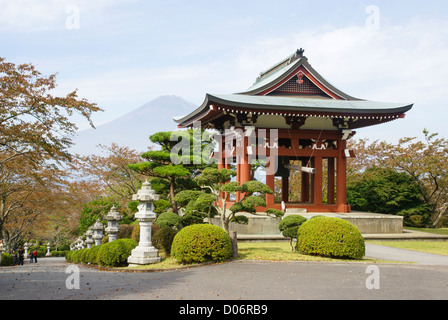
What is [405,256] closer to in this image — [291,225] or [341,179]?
[291,225]

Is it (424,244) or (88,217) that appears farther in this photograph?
(88,217)

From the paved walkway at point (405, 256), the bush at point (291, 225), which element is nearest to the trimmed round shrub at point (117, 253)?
the bush at point (291, 225)

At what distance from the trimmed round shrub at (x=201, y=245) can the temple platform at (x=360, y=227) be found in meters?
4.52

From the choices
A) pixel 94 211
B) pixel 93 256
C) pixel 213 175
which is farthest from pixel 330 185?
pixel 94 211

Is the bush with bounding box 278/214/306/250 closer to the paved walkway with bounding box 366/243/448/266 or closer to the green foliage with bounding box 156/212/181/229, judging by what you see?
the paved walkway with bounding box 366/243/448/266

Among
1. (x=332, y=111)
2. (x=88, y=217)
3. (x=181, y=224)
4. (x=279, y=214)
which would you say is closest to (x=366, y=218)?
(x=332, y=111)

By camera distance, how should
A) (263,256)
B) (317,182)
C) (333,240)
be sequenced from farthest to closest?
1. (317,182)
2. (263,256)
3. (333,240)

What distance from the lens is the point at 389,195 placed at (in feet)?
82.1

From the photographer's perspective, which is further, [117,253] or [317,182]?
[317,182]

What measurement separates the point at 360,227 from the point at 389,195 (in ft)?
26.5
